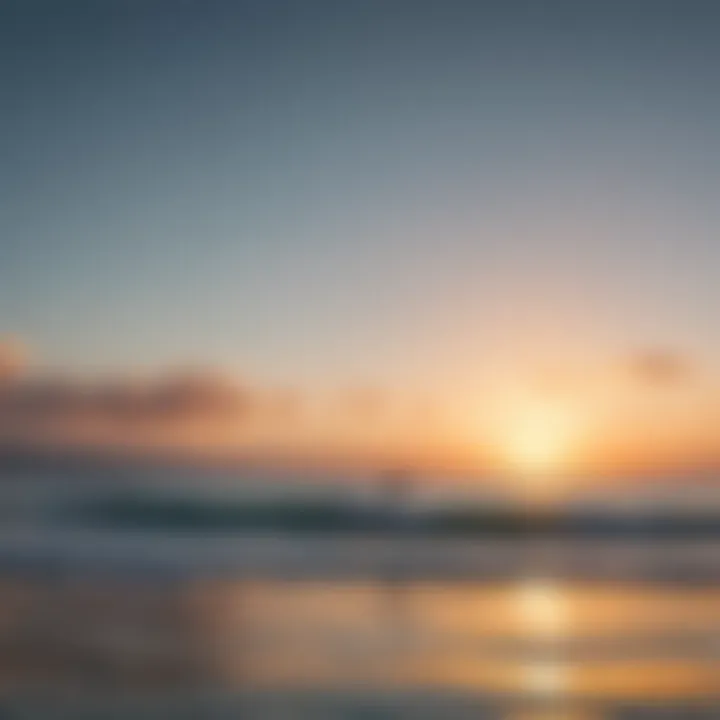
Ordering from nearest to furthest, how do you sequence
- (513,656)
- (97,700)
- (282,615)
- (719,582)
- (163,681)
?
(97,700) < (163,681) < (513,656) < (282,615) < (719,582)

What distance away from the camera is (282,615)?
7609 millimetres

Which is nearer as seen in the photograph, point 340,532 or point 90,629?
point 90,629

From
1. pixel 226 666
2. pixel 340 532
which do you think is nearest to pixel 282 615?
pixel 226 666

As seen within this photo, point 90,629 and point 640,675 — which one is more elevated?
point 90,629

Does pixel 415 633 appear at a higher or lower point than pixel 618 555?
lower

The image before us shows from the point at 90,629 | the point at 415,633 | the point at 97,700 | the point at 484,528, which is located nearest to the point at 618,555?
the point at 484,528

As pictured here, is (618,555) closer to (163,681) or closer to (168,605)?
(168,605)

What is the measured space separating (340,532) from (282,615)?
4.71 m

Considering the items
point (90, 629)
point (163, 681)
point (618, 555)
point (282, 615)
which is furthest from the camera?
point (618, 555)

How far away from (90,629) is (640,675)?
307 cm

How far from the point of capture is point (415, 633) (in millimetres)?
7141

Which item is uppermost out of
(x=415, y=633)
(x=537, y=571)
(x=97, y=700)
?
(x=537, y=571)

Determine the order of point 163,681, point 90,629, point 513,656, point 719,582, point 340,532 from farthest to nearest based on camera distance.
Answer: point 340,532 → point 719,582 → point 90,629 → point 513,656 → point 163,681

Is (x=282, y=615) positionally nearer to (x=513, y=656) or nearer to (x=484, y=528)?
(x=513, y=656)
